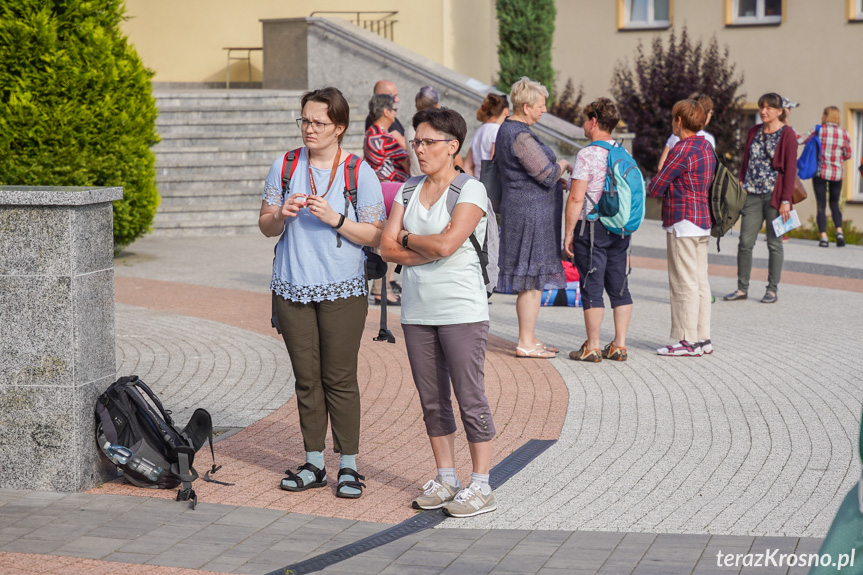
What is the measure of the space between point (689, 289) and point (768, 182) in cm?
303

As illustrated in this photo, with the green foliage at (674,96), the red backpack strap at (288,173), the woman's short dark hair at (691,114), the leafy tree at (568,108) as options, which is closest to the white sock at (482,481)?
the red backpack strap at (288,173)

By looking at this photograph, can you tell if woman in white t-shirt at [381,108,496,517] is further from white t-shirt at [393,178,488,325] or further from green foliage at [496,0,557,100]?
green foliage at [496,0,557,100]

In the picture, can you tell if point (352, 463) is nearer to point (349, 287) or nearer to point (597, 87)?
point (349, 287)

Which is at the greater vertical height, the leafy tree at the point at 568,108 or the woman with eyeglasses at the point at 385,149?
the leafy tree at the point at 568,108

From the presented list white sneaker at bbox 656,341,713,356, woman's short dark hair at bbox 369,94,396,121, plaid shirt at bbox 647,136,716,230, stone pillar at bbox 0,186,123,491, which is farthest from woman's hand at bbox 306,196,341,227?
woman's short dark hair at bbox 369,94,396,121

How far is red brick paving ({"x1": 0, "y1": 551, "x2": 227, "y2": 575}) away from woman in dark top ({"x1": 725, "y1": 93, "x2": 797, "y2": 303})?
318 inches

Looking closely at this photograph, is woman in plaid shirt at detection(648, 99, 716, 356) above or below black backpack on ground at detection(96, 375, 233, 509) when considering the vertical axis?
above

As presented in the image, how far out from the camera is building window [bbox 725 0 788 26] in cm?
2458

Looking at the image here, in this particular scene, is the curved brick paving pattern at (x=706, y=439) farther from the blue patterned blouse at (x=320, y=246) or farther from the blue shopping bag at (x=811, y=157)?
the blue shopping bag at (x=811, y=157)

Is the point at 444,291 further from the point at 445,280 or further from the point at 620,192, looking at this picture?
the point at 620,192

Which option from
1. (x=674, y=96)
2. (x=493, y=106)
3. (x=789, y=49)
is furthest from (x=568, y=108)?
(x=493, y=106)

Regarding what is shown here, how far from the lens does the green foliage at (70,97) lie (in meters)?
12.1

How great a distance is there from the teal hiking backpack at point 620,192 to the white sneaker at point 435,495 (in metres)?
3.45

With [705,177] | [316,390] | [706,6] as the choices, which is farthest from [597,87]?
[316,390]
